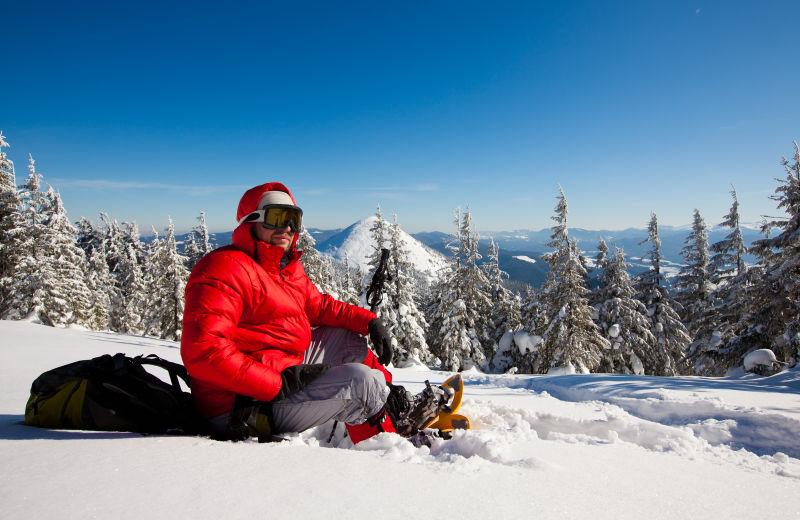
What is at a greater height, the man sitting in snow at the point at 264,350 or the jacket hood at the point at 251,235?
the jacket hood at the point at 251,235

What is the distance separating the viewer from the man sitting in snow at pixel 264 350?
7.93 ft

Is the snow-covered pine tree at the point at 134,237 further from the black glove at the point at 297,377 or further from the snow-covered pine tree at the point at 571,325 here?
the black glove at the point at 297,377

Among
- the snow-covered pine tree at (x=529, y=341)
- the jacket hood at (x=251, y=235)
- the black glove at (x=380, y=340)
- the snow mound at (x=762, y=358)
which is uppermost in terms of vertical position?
the jacket hood at (x=251, y=235)

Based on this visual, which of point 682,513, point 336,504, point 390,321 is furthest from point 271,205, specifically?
point 390,321

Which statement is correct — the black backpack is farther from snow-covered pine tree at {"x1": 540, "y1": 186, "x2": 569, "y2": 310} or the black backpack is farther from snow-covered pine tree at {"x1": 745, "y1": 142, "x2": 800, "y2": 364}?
snow-covered pine tree at {"x1": 540, "y1": 186, "x2": 569, "y2": 310}

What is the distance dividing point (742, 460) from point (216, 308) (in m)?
4.16

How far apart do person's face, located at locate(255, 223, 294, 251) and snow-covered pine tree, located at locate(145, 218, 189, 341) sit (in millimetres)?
24888

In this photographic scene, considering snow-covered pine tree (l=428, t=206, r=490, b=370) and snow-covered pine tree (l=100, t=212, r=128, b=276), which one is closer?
snow-covered pine tree (l=428, t=206, r=490, b=370)

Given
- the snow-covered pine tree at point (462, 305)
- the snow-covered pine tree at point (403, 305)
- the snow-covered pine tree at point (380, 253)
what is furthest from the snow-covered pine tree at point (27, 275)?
the snow-covered pine tree at point (462, 305)

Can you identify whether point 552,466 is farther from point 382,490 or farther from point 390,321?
point 390,321

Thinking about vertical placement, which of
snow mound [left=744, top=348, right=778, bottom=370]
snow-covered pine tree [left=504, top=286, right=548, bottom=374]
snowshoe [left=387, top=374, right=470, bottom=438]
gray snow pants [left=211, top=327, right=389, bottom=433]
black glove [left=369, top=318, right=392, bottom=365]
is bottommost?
snow-covered pine tree [left=504, top=286, right=548, bottom=374]

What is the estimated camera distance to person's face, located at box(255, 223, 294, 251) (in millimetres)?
2961

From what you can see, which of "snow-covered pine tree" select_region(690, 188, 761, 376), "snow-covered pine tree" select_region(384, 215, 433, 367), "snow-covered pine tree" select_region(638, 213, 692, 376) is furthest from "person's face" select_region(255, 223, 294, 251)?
"snow-covered pine tree" select_region(638, 213, 692, 376)

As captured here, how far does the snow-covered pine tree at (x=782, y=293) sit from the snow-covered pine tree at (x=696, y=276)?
1148 cm
